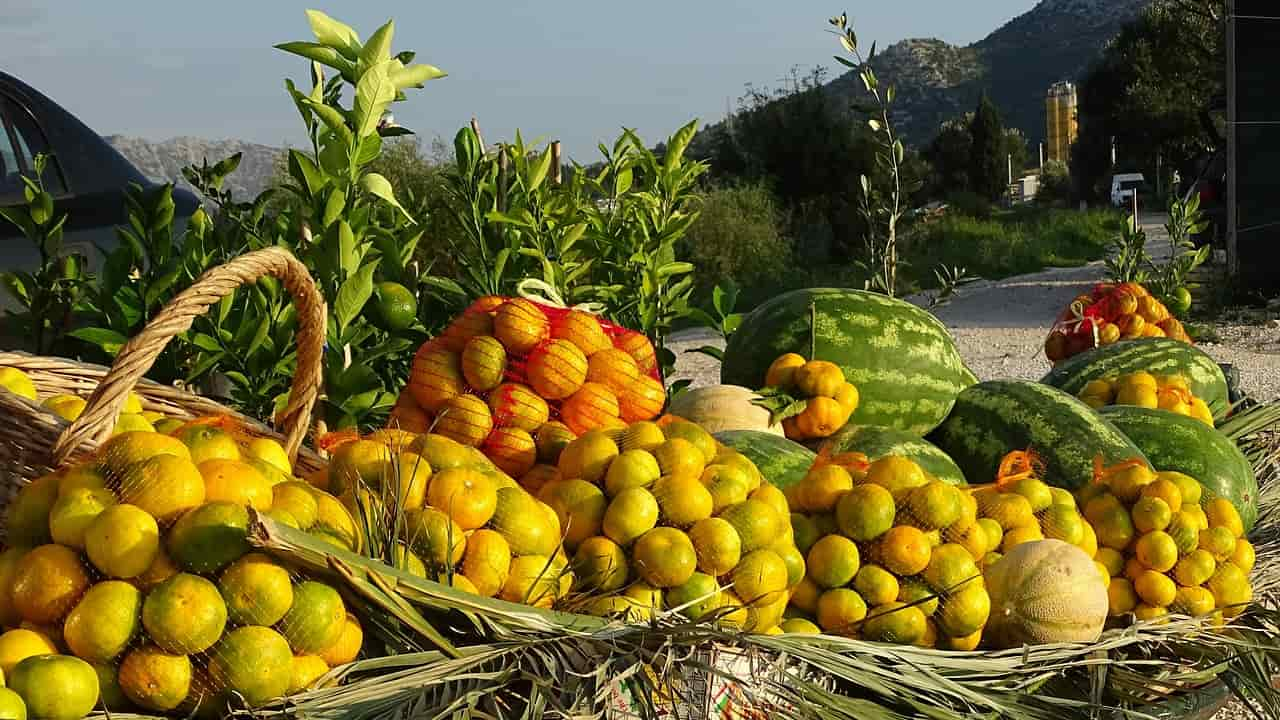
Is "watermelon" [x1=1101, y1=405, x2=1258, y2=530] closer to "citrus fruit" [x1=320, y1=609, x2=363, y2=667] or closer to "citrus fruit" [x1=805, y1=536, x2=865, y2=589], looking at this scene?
"citrus fruit" [x1=805, y1=536, x2=865, y2=589]

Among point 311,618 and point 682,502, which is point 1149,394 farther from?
point 311,618

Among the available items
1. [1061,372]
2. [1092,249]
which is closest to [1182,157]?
[1092,249]

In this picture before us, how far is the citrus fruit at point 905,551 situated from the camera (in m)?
2.18

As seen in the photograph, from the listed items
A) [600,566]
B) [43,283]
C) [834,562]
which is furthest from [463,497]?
[43,283]

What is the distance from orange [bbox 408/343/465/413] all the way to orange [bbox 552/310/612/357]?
28 cm

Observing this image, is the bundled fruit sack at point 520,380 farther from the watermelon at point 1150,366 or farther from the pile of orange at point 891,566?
the watermelon at point 1150,366

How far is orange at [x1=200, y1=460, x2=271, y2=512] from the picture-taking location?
170 centimetres

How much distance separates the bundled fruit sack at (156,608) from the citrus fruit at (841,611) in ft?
3.14

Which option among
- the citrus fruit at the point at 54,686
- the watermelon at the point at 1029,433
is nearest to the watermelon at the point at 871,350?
the watermelon at the point at 1029,433

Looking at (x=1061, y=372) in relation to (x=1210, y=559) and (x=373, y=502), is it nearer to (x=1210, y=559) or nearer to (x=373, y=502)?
(x=1210, y=559)

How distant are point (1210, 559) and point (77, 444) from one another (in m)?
2.41

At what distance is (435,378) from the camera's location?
2719 millimetres

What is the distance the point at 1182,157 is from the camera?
1270 inches

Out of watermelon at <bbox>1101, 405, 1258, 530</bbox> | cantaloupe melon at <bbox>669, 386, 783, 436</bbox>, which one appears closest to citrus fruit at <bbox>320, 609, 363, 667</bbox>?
cantaloupe melon at <bbox>669, 386, 783, 436</bbox>
